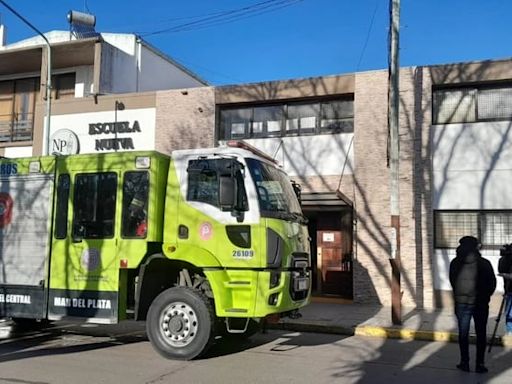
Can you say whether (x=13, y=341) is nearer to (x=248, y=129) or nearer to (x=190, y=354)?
(x=190, y=354)

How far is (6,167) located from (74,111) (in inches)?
384

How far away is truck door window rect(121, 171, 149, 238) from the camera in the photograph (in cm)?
854

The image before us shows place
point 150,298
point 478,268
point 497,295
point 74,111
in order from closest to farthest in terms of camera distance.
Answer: point 478,268, point 150,298, point 497,295, point 74,111

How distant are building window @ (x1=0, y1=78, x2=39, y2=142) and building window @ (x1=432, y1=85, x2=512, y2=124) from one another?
14911 mm

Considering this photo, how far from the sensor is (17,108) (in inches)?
888

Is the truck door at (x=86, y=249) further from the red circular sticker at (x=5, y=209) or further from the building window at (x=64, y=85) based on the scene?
the building window at (x=64, y=85)

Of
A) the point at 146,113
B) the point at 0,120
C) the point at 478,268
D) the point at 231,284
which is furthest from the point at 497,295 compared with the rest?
the point at 0,120

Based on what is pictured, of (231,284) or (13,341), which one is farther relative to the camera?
(13,341)

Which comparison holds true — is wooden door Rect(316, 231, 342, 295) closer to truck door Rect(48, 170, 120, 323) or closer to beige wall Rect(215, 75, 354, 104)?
beige wall Rect(215, 75, 354, 104)

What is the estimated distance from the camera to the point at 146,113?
59.5 ft

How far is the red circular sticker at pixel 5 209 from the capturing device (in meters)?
9.49

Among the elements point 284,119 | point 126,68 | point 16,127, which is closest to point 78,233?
point 284,119

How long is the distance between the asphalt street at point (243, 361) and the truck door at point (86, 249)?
0.71 m

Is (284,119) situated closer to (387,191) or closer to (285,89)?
(285,89)
